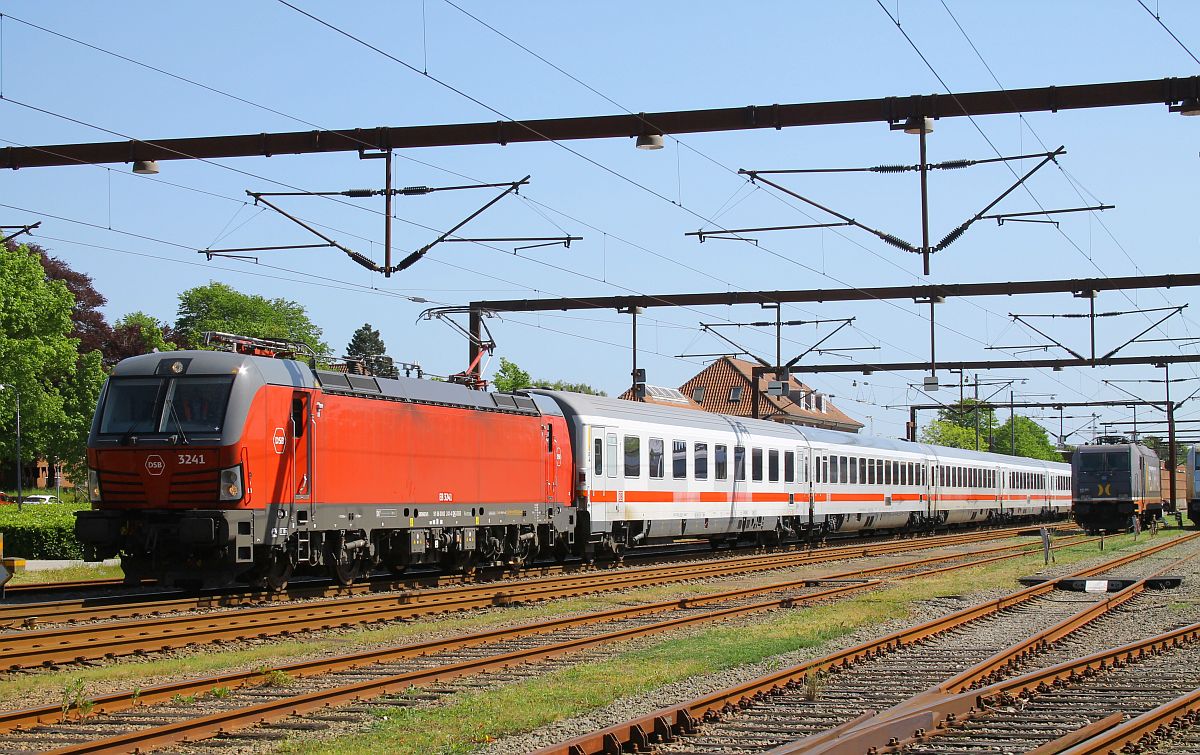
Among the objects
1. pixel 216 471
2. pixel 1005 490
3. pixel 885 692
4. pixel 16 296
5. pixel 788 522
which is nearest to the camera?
pixel 885 692

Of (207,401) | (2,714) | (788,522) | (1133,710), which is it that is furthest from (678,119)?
(788,522)

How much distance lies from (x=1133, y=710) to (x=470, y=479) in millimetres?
14235

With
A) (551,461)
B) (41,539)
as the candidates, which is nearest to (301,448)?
(551,461)

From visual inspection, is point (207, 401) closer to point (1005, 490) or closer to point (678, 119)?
point (678, 119)

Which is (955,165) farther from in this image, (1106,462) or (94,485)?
(1106,462)

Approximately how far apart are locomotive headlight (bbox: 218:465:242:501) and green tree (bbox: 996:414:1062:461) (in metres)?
105

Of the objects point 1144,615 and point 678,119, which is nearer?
point 678,119

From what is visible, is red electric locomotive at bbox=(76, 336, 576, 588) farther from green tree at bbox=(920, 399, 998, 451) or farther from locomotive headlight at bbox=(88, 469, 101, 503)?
green tree at bbox=(920, 399, 998, 451)

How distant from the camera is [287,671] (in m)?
12.0

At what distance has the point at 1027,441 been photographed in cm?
12412

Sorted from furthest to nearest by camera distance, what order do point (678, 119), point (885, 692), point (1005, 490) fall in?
point (1005, 490), point (678, 119), point (885, 692)

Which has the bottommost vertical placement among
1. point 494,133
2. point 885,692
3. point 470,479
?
point 885,692

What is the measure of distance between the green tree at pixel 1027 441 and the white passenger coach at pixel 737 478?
223ft

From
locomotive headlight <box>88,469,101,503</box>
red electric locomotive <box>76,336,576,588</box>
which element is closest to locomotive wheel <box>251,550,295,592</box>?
red electric locomotive <box>76,336,576,588</box>
